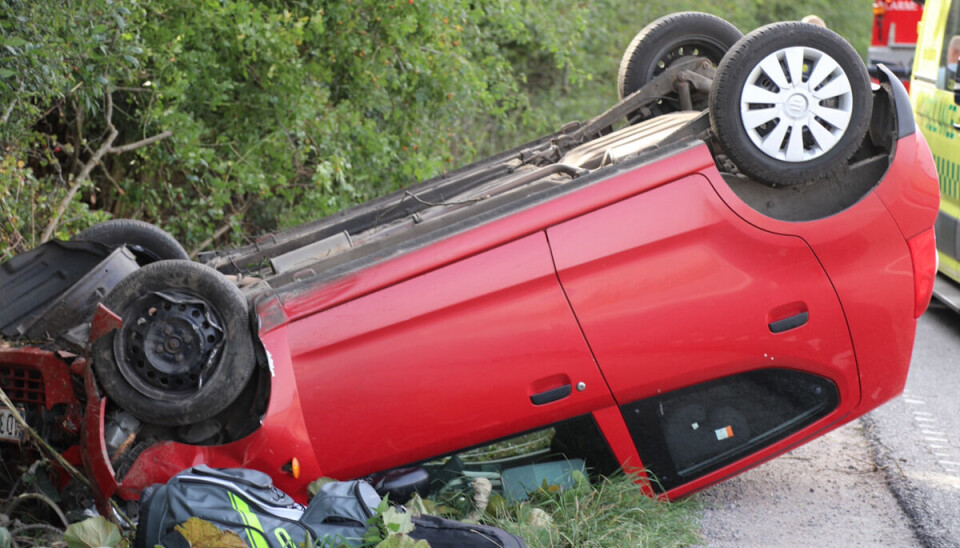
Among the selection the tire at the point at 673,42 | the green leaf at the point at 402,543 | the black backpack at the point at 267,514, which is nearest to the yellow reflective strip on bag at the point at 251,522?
the black backpack at the point at 267,514

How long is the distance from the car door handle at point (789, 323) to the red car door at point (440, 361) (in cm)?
67

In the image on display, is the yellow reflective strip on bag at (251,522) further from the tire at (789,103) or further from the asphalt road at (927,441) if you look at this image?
the asphalt road at (927,441)

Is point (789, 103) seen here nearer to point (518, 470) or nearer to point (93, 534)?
point (518, 470)

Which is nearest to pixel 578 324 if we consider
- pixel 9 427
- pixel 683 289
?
pixel 683 289

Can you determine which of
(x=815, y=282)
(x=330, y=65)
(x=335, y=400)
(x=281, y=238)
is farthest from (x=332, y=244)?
(x=330, y=65)

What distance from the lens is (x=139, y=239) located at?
4543 millimetres

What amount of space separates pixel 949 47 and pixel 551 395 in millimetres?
5547

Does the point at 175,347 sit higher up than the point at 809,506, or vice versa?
the point at 175,347

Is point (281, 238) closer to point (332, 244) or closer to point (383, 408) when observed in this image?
point (332, 244)

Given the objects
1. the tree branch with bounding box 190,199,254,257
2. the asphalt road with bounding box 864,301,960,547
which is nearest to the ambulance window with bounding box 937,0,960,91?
the asphalt road with bounding box 864,301,960,547

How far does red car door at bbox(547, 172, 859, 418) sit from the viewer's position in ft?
11.9

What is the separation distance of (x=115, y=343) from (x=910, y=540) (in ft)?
9.52

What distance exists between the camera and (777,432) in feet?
13.1

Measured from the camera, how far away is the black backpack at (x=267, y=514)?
9.96ft
